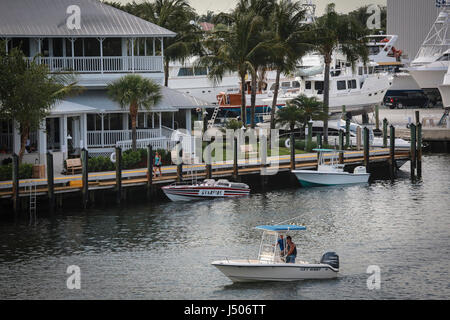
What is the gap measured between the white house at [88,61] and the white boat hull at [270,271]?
2117 cm

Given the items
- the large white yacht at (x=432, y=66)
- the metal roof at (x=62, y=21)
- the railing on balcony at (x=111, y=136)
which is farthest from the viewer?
the large white yacht at (x=432, y=66)

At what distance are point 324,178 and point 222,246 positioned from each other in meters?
17.7

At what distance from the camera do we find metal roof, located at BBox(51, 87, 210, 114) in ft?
171

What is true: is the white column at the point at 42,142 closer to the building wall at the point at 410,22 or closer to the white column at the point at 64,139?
the white column at the point at 64,139

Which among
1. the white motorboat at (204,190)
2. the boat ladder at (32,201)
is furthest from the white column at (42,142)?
the white motorboat at (204,190)

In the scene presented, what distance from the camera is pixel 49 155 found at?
45.0 m

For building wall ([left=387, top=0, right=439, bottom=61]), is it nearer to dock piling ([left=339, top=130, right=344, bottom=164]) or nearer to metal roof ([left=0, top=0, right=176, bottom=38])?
dock piling ([left=339, top=130, right=344, bottom=164])

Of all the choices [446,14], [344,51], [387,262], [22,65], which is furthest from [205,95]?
[387,262]

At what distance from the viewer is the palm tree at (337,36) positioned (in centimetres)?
6350

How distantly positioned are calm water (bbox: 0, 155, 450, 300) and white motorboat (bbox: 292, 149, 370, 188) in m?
2.00

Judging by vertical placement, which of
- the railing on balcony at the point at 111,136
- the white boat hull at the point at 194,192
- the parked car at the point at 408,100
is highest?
the parked car at the point at 408,100

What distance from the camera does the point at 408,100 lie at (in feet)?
337
